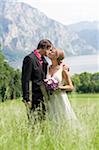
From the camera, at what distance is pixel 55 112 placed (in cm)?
579

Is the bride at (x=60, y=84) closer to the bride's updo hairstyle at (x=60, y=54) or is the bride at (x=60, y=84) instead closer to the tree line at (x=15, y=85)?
the bride's updo hairstyle at (x=60, y=54)

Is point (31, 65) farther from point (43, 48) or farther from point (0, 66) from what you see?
point (0, 66)

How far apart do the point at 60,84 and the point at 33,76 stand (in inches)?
15.2

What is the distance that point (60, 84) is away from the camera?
599cm

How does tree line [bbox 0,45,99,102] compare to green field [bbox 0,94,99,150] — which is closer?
Result: green field [bbox 0,94,99,150]

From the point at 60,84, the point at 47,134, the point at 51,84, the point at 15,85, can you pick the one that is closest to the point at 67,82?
the point at 60,84

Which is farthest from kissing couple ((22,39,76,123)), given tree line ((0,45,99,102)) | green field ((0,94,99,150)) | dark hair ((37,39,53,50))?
green field ((0,94,99,150))

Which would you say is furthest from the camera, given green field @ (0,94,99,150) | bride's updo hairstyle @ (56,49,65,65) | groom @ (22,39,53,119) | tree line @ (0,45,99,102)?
groom @ (22,39,53,119)

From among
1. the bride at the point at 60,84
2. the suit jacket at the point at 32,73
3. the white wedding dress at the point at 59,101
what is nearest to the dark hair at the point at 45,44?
the bride at the point at 60,84

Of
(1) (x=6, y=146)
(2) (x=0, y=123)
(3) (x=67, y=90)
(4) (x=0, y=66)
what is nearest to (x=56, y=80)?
(3) (x=67, y=90)

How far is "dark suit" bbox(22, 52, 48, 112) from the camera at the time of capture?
6.02m

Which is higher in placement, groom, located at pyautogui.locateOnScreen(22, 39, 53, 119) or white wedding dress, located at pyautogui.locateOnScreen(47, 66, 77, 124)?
groom, located at pyautogui.locateOnScreen(22, 39, 53, 119)

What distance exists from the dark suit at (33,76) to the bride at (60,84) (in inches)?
5.5

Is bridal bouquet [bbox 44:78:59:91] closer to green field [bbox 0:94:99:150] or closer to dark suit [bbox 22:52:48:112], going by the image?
dark suit [bbox 22:52:48:112]
